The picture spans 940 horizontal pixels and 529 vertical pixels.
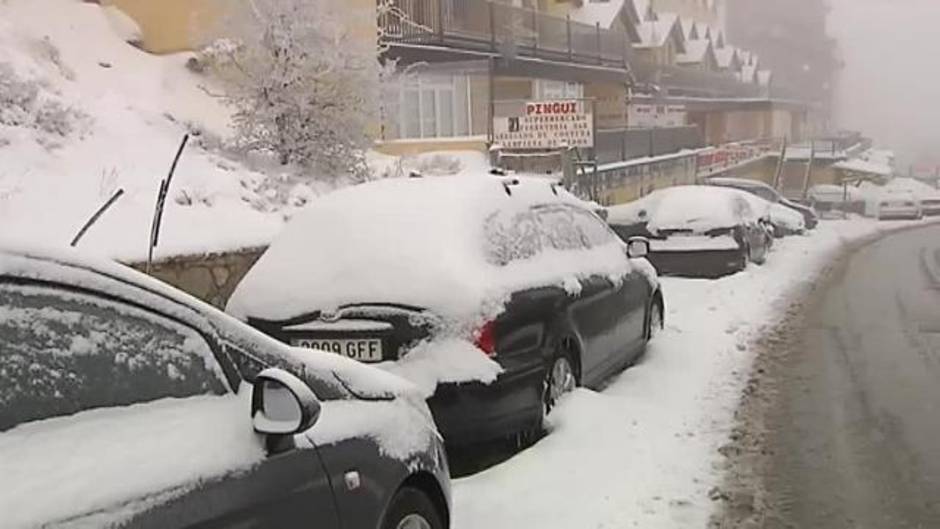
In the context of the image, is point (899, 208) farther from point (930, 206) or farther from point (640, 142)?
point (640, 142)

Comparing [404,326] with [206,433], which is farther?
[404,326]

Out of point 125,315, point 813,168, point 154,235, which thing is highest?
point 125,315

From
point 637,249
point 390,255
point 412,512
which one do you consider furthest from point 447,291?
point 637,249

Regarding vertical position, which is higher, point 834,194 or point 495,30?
point 495,30

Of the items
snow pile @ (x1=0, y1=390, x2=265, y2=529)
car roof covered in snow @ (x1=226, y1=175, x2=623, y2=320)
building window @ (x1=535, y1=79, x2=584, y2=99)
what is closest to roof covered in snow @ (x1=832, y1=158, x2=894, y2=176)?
building window @ (x1=535, y1=79, x2=584, y2=99)

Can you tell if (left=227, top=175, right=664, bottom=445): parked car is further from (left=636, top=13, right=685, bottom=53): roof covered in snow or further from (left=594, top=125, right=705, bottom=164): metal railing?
(left=636, top=13, right=685, bottom=53): roof covered in snow

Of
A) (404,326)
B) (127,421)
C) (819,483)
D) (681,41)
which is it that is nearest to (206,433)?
(127,421)

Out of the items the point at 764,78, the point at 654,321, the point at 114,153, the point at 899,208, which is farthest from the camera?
the point at 764,78

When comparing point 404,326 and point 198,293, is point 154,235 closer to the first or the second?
point 198,293

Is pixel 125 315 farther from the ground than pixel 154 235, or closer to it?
farther from the ground

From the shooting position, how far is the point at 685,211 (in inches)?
731

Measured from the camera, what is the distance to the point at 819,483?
6.40m

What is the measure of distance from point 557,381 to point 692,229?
11.6m

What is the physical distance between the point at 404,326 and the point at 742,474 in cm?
233
